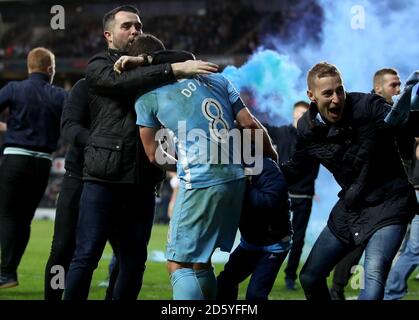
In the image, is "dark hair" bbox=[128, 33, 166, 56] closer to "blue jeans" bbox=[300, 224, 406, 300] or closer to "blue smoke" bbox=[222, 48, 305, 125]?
"blue jeans" bbox=[300, 224, 406, 300]

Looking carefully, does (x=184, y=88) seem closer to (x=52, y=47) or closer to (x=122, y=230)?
(x=122, y=230)

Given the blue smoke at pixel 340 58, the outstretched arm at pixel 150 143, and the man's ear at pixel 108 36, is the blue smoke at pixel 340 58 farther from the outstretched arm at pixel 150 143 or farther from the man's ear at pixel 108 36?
the outstretched arm at pixel 150 143

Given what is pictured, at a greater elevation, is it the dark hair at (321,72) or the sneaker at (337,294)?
the dark hair at (321,72)

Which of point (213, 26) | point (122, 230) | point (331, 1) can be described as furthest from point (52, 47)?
point (122, 230)

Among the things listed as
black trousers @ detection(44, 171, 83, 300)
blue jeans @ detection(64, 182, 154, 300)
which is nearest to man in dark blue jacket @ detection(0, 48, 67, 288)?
black trousers @ detection(44, 171, 83, 300)

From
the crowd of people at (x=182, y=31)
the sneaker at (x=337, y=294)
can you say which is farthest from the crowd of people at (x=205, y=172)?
the crowd of people at (x=182, y=31)

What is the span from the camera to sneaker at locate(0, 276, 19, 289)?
24.9 feet

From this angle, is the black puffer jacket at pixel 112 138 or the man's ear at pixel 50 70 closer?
the black puffer jacket at pixel 112 138

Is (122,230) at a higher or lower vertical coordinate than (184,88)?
lower

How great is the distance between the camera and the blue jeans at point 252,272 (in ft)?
17.6

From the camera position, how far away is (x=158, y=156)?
4.84m

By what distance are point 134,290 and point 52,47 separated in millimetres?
27326

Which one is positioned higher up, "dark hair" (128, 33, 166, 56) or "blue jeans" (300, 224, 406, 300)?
"dark hair" (128, 33, 166, 56)

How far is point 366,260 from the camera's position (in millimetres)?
4898
